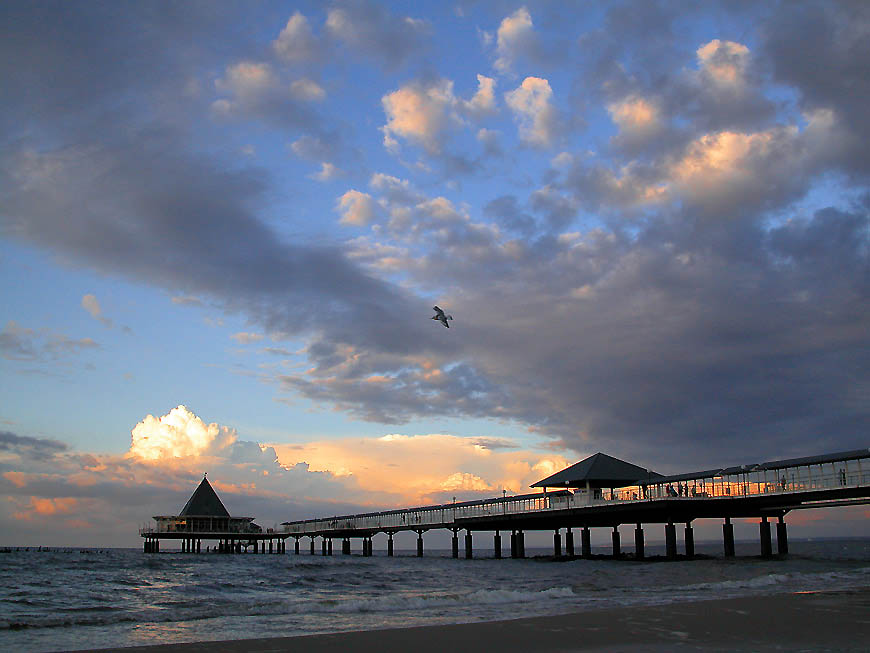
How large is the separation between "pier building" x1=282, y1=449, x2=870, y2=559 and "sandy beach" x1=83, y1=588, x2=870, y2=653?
23009 mm

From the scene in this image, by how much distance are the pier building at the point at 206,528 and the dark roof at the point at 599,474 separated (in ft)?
160

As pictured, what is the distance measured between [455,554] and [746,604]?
50.5 meters

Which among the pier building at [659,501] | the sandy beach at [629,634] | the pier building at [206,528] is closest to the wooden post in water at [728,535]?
the pier building at [659,501]

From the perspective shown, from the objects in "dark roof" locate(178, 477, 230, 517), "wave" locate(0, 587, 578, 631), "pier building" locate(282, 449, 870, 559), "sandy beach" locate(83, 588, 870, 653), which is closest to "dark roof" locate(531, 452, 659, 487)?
"pier building" locate(282, 449, 870, 559)

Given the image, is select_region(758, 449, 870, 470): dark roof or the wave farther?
select_region(758, 449, 870, 470): dark roof

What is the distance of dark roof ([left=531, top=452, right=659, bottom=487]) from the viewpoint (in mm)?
49156

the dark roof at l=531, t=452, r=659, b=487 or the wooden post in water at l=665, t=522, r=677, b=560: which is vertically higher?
the dark roof at l=531, t=452, r=659, b=487

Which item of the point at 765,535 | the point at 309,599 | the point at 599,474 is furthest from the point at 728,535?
the point at 309,599

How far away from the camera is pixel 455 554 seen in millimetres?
64250

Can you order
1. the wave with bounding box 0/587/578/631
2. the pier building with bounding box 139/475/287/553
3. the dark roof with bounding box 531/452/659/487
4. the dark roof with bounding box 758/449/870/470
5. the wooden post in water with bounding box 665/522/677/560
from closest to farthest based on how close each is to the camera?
the wave with bounding box 0/587/578/631 → the dark roof with bounding box 758/449/870/470 → the wooden post in water with bounding box 665/522/677/560 → the dark roof with bounding box 531/452/659/487 → the pier building with bounding box 139/475/287/553

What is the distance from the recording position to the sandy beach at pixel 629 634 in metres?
10.5

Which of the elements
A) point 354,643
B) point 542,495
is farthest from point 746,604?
point 542,495

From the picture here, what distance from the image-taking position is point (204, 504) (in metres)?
89.4

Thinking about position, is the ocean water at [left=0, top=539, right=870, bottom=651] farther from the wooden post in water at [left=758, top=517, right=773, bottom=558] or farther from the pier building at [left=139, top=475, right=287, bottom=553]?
the pier building at [left=139, top=475, right=287, bottom=553]
